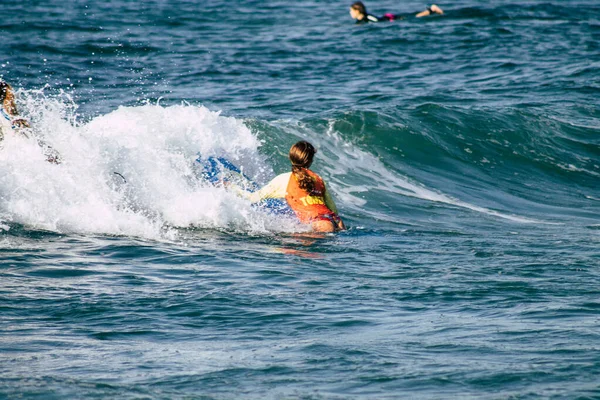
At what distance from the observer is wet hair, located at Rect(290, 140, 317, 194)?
9352mm

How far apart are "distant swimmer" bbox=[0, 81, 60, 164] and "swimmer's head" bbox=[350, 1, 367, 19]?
15620 mm

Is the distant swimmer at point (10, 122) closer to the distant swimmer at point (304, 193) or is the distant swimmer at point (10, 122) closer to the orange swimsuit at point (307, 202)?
the distant swimmer at point (304, 193)

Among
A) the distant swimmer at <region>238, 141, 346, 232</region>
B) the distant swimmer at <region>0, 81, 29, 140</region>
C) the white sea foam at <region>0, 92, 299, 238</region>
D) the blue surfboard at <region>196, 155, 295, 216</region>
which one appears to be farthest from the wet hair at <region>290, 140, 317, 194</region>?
the distant swimmer at <region>0, 81, 29, 140</region>

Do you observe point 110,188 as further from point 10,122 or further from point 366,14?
point 366,14

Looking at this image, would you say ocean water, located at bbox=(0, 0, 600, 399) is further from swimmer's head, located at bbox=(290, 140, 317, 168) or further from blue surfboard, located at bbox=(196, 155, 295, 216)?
swimmer's head, located at bbox=(290, 140, 317, 168)

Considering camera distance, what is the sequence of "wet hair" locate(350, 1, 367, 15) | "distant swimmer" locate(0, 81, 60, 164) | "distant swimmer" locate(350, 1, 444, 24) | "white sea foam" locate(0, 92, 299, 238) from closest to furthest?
"white sea foam" locate(0, 92, 299, 238) → "distant swimmer" locate(0, 81, 60, 164) → "wet hair" locate(350, 1, 367, 15) → "distant swimmer" locate(350, 1, 444, 24)

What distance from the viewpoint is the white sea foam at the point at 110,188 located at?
30.2ft

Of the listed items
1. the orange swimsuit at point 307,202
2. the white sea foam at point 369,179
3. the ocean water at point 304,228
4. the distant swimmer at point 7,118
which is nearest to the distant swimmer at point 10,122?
the distant swimmer at point 7,118

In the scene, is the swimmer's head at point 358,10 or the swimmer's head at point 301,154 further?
the swimmer's head at point 358,10

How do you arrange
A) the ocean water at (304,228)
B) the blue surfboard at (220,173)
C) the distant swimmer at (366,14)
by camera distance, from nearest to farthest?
the ocean water at (304,228) < the blue surfboard at (220,173) < the distant swimmer at (366,14)

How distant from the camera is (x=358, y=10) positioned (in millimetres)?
24781

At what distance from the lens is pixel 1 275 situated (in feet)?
23.7

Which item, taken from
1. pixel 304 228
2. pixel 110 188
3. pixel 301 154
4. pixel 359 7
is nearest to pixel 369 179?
pixel 304 228

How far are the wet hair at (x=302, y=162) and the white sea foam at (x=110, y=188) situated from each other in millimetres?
440
